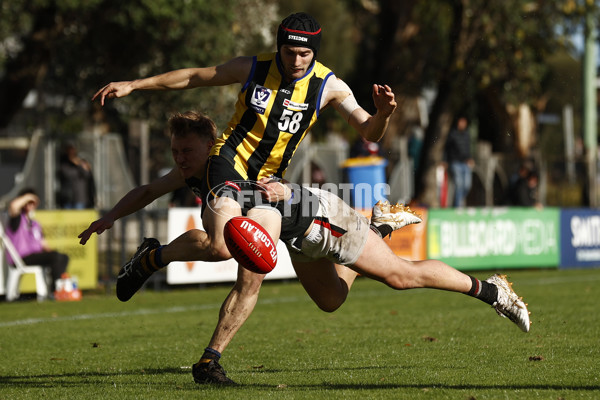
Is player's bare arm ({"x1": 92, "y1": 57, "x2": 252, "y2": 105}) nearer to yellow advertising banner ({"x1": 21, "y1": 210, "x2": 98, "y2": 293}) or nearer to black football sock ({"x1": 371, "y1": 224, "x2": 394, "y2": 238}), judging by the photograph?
black football sock ({"x1": 371, "y1": 224, "x2": 394, "y2": 238})

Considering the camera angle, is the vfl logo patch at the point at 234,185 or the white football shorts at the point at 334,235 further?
the white football shorts at the point at 334,235

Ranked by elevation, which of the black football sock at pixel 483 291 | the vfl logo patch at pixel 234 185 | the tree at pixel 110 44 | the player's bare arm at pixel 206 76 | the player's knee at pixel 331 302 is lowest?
the player's knee at pixel 331 302

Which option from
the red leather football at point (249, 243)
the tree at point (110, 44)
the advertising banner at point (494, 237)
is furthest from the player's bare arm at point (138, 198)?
the tree at point (110, 44)

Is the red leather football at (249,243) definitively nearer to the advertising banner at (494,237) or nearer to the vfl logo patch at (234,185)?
the vfl logo patch at (234,185)

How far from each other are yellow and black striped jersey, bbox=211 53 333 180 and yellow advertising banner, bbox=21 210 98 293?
8.27 m

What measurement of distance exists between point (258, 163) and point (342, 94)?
2.39ft

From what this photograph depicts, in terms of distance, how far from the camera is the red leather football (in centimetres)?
586

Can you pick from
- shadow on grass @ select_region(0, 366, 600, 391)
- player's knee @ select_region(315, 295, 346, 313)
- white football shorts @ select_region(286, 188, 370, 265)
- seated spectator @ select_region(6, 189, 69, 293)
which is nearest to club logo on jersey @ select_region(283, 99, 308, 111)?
white football shorts @ select_region(286, 188, 370, 265)

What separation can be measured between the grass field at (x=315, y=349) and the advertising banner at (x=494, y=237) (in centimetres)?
353

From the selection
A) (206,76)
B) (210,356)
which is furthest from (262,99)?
(210,356)

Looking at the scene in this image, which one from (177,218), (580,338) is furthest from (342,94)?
(177,218)

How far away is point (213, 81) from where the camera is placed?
6.57 m

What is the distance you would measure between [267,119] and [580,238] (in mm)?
13903

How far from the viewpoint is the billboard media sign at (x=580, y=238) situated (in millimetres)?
18891
